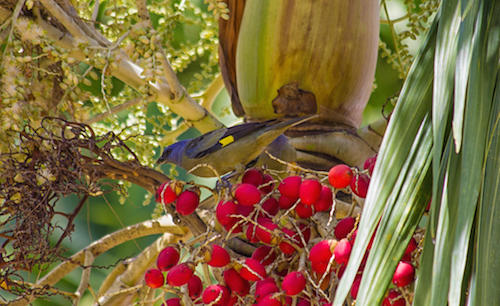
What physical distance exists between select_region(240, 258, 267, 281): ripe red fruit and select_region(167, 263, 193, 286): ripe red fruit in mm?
66

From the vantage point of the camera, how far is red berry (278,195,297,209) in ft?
2.48

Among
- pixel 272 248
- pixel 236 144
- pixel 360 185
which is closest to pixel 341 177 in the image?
pixel 360 185

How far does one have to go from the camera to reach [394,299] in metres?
0.60

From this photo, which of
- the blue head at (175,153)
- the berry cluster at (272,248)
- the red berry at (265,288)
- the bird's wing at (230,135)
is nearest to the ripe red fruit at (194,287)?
the berry cluster at (272,248)

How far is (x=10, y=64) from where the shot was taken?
39.8 inches

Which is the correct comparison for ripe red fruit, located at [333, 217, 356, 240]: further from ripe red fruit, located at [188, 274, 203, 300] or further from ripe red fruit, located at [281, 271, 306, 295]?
ripe red fruit, located at [188, 274, 203, 300]

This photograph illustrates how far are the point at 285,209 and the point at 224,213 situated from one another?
9 cm

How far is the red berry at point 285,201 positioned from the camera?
756 millimetres

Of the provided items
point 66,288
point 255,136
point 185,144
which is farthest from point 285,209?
point 66,288

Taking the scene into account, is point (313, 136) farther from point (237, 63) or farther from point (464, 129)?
point (464, 129)

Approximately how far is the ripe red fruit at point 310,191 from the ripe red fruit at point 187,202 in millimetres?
156

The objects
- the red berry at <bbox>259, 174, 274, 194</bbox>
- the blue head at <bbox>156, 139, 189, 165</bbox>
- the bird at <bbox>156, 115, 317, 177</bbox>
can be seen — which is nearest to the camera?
the red berry at <bbox>259, 174, 274, 194</bbox>

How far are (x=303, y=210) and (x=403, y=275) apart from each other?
198mm

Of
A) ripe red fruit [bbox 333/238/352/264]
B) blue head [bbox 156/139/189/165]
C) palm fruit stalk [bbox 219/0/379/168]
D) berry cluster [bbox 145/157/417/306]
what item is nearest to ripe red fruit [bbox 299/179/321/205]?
berry cluster [bbox 145/157/417/306]
